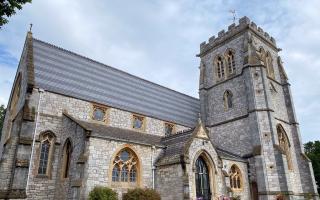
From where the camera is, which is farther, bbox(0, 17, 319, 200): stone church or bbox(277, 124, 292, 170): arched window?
bbox(277, 124, 292, 170): arched window

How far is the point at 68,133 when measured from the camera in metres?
17.6

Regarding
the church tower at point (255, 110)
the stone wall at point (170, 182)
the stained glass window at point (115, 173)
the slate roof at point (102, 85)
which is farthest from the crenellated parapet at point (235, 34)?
the stained glass window at point (115, 173)

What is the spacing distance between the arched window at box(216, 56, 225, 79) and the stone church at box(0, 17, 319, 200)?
0.12 m

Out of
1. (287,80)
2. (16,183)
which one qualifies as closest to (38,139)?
(16,183)

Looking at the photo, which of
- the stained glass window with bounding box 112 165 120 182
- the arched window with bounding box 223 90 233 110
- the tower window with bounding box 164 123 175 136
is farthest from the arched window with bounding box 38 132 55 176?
the arched window with bounding box 223 90 233 110

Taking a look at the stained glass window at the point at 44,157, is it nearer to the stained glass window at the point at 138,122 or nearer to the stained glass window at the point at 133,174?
the stained glass window at the point at 133,174

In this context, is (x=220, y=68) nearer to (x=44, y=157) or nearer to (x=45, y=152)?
(x=45, y=152)

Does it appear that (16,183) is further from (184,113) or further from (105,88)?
(184,113)

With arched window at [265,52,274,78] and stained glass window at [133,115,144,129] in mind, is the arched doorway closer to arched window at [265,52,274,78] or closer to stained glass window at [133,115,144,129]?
stained glass window at [133,115,144,129]

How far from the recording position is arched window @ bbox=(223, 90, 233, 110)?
2743cm

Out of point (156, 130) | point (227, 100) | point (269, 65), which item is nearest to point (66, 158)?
point (156, 130)

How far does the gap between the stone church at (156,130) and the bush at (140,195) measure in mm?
919

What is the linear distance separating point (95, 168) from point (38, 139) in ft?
15.6

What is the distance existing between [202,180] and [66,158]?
9194mm
